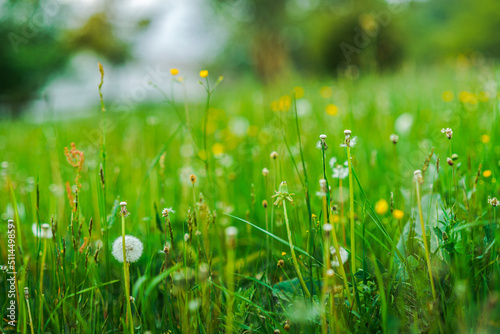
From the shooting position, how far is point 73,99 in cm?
1093

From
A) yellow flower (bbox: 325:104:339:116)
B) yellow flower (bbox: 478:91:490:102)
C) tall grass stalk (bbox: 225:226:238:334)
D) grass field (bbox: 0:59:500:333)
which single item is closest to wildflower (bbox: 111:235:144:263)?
grass field (bbox: 0:59:500:333)

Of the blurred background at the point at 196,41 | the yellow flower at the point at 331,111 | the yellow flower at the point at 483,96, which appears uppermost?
the blurred background at the point at 196,41

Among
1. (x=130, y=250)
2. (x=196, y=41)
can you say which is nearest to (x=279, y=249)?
(x=130, y=250)

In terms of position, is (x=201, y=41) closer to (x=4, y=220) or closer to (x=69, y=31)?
(x=69, y=31)

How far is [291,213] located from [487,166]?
0.59 m

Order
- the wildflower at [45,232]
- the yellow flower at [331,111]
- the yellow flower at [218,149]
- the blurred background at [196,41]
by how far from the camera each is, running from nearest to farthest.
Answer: the wildflower at [45,232]
the yellow flower at [218,149]
the yellow flower at [331,111]
the blurred background at [196,41]

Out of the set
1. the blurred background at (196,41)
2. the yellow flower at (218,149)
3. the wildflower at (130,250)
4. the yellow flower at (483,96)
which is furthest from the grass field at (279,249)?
the blurred background at (196,41)

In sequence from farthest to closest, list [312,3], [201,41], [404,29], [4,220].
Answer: [201,41], [312,3], [404,29], [4,220]

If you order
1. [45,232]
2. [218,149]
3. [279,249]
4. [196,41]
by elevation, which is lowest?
[279,249]

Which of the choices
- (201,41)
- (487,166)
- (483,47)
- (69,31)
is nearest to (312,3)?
(201,41)

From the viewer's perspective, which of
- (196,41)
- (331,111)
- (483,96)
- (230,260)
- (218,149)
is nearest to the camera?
(230,260)

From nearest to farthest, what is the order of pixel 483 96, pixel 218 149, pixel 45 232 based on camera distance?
pixel 45 232 < pixel 483 96 < pixel 218 149

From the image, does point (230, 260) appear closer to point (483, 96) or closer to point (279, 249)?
point (279, 249)

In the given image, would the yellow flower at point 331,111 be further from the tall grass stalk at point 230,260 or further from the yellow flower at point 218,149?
the tall grass stalk at point 230,260
